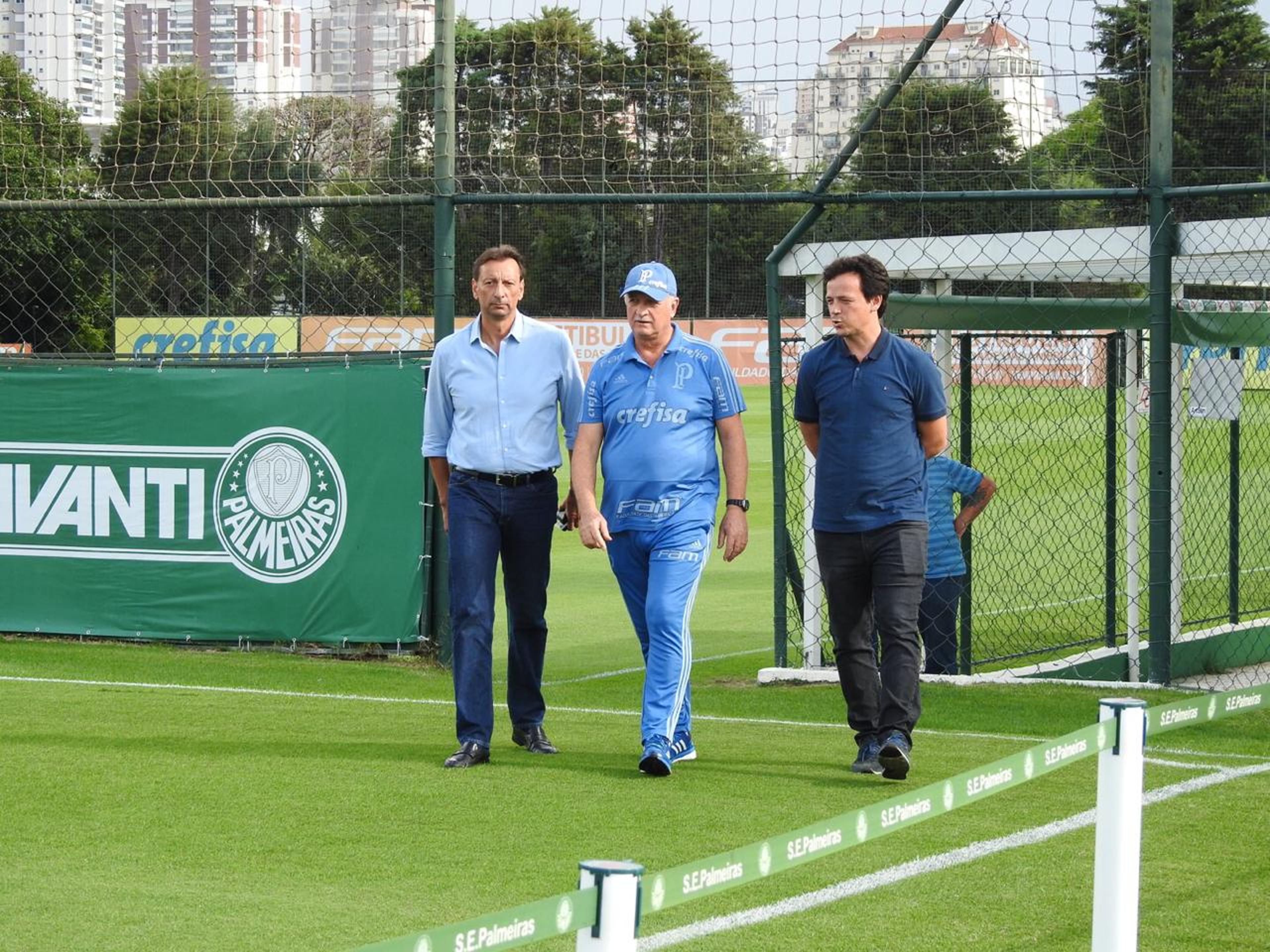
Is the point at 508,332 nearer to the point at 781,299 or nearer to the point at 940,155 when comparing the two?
the point at 781,299

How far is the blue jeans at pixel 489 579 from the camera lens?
6934 mm

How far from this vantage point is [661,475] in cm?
669

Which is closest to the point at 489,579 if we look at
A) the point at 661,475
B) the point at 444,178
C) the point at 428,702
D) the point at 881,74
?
the point at 661,475

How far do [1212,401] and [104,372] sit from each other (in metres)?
6.58

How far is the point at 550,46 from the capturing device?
44.6ft

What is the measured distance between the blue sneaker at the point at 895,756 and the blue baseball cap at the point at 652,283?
179 cm

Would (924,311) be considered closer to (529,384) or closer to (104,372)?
(529,384)

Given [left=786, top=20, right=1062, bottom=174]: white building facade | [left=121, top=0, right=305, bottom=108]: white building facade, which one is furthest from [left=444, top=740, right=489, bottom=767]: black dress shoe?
[left=121, top=0, right=305, bottom=108]: white building facade

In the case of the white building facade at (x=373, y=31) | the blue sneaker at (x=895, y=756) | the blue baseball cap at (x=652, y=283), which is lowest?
the blue sneaker at (x=895, y=756)

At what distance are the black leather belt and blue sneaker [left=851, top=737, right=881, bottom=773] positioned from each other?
1626 millimetres

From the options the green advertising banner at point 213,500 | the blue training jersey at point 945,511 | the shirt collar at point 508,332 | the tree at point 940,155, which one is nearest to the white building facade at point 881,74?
the tree at point 940,155

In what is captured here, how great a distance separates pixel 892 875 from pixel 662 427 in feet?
6.78

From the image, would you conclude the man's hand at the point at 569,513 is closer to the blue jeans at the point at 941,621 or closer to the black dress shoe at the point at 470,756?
the black dress shoe at the point at 470,756

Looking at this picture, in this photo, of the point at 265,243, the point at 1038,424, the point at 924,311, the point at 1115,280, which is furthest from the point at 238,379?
the point at 1038,424
